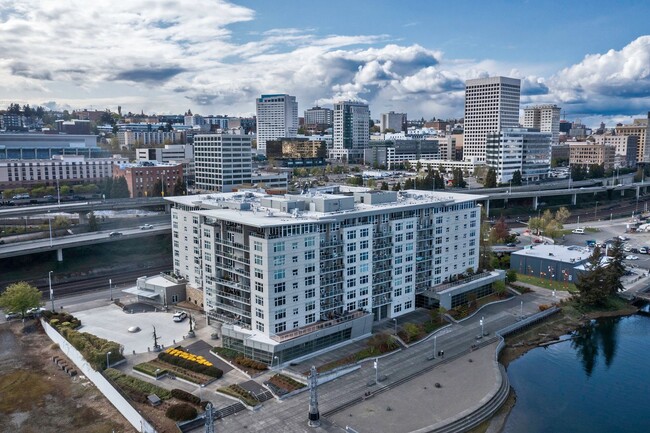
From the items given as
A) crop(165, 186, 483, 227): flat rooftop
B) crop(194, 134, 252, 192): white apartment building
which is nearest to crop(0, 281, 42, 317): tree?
crop(165, 186, 483, 227): flat rooftop

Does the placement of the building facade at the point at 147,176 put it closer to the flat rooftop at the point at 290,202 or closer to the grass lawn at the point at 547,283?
the flat rooftop at the point at 290,202

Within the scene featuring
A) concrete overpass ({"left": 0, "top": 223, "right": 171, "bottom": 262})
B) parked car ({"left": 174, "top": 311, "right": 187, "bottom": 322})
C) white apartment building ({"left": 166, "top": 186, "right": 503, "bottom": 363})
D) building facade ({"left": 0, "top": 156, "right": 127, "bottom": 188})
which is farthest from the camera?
building facade ({"left": 0, "top": 156, "right": 127, "bottom": 188})

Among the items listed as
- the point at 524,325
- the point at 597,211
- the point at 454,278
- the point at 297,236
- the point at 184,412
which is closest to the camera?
the point at 184,412

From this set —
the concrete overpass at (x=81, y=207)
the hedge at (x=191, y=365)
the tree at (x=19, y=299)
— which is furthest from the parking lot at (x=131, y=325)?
the concrete overpass at (x=81, y=207)

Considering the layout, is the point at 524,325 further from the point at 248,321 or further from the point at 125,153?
the point at 125,153

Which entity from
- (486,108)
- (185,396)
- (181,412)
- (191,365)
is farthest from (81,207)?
(486,108)

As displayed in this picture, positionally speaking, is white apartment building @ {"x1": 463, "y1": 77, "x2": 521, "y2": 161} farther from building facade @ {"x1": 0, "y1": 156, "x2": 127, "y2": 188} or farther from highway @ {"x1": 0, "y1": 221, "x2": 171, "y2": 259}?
highway @ {"x1": 0, "y1": 221, "x2": 171, "y2": 259}

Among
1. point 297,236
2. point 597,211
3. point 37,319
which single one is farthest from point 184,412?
point 597,211
